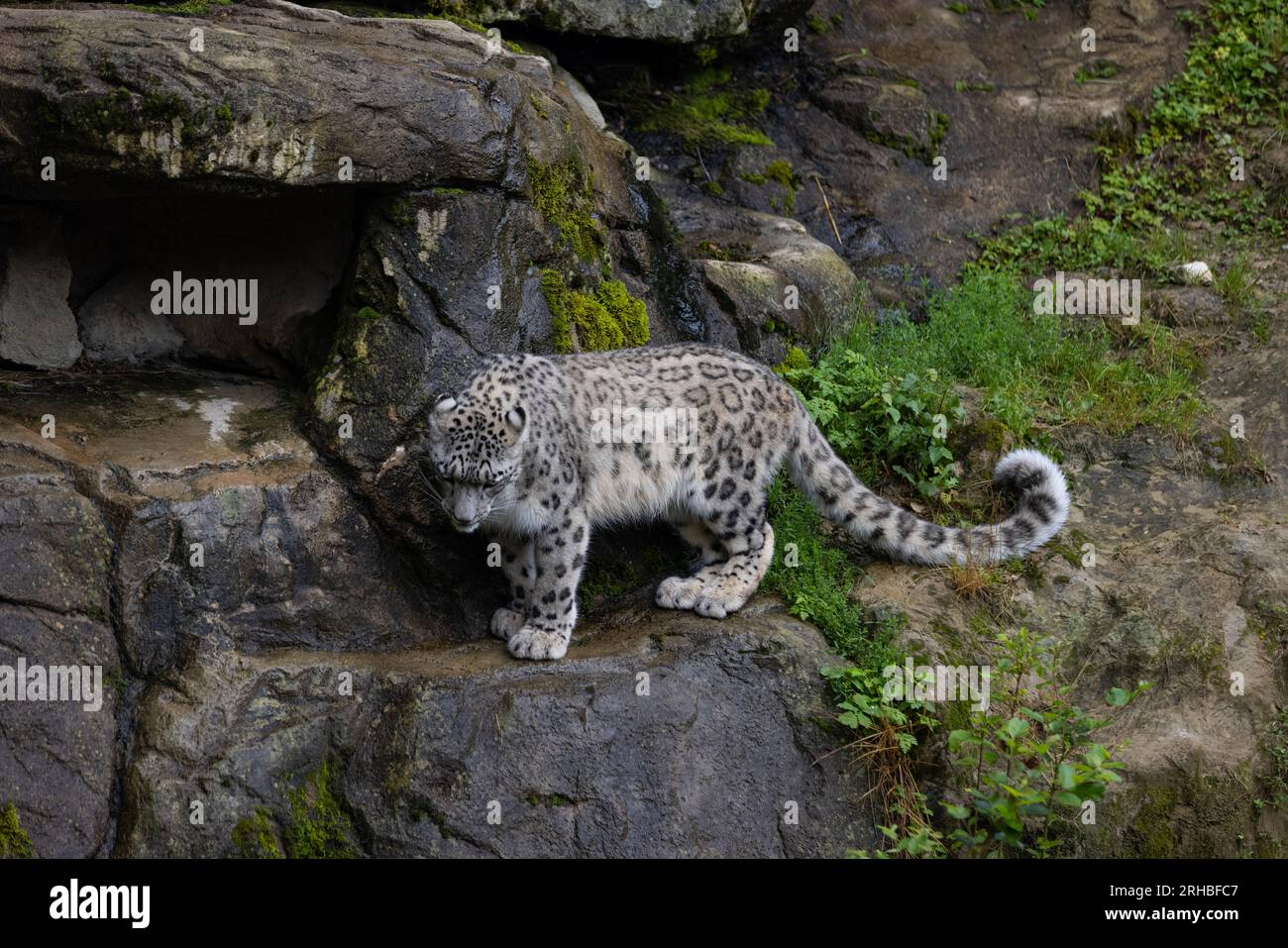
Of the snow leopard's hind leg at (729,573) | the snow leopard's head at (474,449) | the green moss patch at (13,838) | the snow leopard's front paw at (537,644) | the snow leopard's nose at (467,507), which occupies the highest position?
the snow leopard's head at (474,449)

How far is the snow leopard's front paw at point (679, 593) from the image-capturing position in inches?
279

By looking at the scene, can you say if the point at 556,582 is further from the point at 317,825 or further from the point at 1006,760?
the point at 1006,760

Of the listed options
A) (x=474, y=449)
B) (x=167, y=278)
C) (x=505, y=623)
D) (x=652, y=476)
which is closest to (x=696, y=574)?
(x=652, y=476)

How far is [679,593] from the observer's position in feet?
23.3

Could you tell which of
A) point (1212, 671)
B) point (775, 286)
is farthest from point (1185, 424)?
point (775, 286)

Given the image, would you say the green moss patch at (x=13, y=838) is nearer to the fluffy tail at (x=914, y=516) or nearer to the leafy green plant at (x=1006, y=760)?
the leafy green plant at (x=1006, y=760)

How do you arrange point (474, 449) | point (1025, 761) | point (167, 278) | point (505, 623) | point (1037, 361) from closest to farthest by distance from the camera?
1. point (474, 449)
2. point (1025, 761)
3. point (505, 623)
4. point (167, 278)
5. point (1037, 361)

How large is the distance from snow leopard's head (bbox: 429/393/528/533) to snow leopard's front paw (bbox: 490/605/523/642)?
2.46 feet

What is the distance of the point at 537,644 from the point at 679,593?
0.91 meters

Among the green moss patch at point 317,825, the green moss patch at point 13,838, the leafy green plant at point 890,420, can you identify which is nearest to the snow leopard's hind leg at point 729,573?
the leafy green plant at point 890,420

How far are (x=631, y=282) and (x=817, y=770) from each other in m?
3.35

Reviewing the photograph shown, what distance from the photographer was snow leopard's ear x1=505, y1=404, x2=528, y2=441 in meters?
6.33

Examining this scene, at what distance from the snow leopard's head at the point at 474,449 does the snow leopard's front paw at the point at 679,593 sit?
117cm

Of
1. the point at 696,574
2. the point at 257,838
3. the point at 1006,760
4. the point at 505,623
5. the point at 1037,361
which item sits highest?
the point at 1037,361
